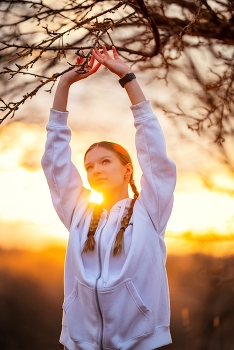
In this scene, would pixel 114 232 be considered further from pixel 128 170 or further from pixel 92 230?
pixel 128 170

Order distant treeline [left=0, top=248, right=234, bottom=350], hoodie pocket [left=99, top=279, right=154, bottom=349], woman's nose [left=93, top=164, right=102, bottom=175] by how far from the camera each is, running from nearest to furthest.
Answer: hoodie pocket [left=99, top=279, right=154, bottom=349], woman's nose [left=93, top=164, right=102, bottom=175], distant treeline [left=0, top=248, right=234, bottom=350]

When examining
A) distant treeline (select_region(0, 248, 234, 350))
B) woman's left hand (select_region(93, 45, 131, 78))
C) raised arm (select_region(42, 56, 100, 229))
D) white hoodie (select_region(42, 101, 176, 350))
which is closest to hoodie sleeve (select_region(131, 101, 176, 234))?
white hoodie (select_region(42, 101, 176, 350))

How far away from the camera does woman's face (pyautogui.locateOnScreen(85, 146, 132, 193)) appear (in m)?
1.63

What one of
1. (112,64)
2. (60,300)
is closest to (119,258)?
(112,64)

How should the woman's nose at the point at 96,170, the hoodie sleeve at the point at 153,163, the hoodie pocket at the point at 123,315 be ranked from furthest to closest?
the woman's nose at the point at 96,170 < the hoodie sleeve at the point at 153,163 < the hoodie pocket at the point at 123,315

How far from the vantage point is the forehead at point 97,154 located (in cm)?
166

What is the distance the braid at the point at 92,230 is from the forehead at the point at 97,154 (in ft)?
0.51

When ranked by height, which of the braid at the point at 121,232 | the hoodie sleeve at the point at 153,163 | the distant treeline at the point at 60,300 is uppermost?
the hoodie sleeve at the point at 153,163

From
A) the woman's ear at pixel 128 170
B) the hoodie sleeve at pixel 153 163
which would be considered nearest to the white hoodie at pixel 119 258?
the hoodie sleeve at pixel 153 163

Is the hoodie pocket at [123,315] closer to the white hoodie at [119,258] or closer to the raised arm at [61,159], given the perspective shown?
the white hoodie at [119,258]

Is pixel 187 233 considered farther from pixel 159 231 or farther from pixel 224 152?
pixel 159 231

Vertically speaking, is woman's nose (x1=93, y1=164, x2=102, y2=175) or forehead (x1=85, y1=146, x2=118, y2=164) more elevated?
forehead (x1=85, y1=146, x2=118, y2=164)

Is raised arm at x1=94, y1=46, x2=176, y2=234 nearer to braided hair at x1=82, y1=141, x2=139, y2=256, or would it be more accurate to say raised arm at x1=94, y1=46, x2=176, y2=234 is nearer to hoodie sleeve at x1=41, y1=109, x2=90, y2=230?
braided hair at x1=82, y1=141, x2=139, y2=256

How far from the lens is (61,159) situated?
Result: 64.6 inches
